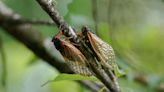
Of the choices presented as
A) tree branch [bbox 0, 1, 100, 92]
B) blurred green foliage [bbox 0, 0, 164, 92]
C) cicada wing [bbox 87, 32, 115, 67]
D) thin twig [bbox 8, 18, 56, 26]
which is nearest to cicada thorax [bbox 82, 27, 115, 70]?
cicada wing [bbox 87, 32, 115, 67]

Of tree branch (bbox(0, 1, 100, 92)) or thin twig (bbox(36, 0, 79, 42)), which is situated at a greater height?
tree branch (bbox(0, 1, 100, 92))

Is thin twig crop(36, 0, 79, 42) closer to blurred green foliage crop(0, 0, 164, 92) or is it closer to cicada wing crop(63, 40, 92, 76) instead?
cicada wing crop(63, 40, 92, 76)

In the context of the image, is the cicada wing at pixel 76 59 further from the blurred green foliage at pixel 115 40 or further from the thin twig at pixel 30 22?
the thin twig at pixel 30 22

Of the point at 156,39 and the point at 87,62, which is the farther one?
the point at 156,39

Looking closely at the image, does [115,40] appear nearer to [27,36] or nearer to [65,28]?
[27,36]

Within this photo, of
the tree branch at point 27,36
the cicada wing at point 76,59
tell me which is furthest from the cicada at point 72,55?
the tree branch at point 27,36

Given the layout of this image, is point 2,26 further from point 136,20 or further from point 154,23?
point 154,23

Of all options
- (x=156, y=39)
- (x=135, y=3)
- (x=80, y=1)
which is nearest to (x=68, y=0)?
(x=80, y=1)
